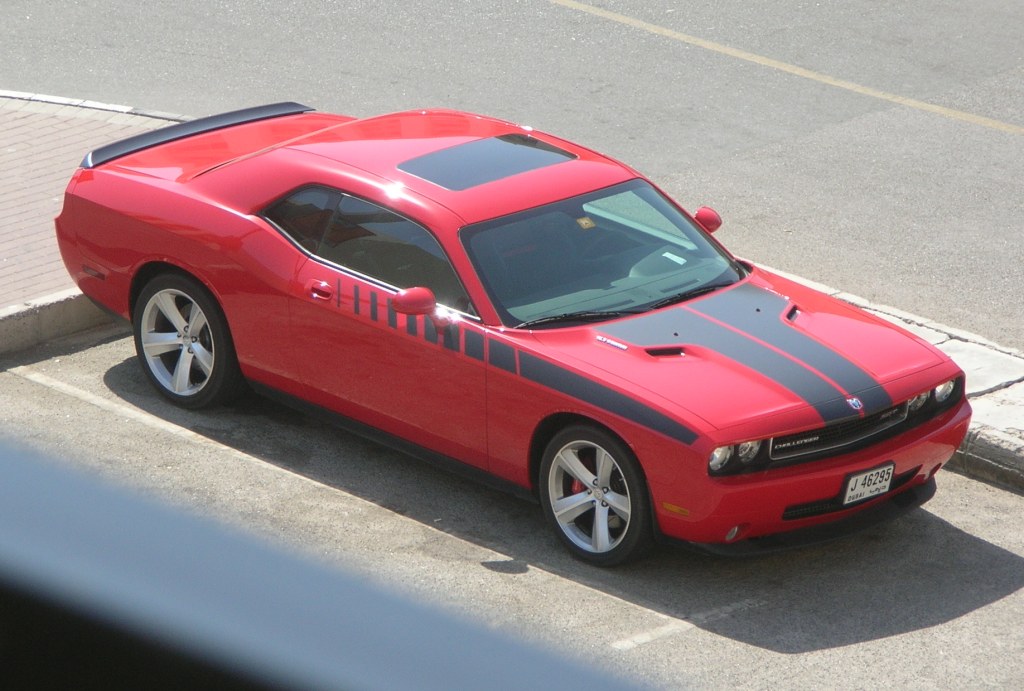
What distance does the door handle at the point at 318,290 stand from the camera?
6457 millimetres

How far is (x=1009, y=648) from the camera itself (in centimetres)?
537

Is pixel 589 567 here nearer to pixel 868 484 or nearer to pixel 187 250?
pixel 868 484

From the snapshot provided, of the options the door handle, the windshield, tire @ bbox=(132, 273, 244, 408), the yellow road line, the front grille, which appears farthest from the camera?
the yellow road line

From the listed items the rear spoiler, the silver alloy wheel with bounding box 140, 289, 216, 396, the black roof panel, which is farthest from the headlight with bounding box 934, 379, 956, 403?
the rear spoiler

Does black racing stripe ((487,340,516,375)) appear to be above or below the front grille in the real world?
above

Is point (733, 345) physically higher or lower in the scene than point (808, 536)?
higher

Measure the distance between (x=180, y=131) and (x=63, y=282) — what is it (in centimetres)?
117

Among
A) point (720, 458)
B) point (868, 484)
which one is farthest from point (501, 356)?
point (868, 484)

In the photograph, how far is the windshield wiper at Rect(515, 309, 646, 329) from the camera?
604 cm

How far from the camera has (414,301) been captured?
5973 mm

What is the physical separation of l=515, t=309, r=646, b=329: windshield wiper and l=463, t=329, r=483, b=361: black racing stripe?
17cm

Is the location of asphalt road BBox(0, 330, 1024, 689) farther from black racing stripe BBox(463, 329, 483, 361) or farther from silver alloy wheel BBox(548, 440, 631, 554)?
black racing stripe BBox(463, 329, 483, 361)

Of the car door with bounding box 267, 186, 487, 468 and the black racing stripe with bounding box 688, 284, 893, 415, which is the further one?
Answer: the car door with bounding box 267, 186, 487, 468

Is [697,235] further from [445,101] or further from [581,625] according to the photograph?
[445,101]
